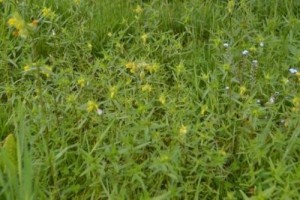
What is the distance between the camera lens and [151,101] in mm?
2479

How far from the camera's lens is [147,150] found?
2.26m

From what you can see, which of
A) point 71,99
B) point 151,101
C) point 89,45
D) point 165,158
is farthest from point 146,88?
point 89,45

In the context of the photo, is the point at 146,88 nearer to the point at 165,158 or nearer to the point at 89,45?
the point at 165,158

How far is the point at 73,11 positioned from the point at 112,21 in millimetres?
243

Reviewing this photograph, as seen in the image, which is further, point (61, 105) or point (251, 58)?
point (251, 58)

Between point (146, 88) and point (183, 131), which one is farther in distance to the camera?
point (146, 88)

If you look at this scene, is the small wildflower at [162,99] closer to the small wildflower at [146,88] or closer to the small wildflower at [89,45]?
the small wildflower at [146,88]

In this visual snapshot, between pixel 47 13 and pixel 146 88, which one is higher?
pixel 47 13

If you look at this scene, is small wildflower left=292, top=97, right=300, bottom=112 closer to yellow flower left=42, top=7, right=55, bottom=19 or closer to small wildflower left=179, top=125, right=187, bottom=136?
small wildflower left=179, top=125, right=187, bottom=136

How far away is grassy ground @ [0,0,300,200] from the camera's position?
2.11m

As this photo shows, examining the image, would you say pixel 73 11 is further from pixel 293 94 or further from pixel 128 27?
pixel 293 94

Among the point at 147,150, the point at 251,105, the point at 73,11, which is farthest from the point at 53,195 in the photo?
the point at 73,11

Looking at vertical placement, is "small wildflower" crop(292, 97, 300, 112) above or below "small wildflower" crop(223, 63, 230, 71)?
below

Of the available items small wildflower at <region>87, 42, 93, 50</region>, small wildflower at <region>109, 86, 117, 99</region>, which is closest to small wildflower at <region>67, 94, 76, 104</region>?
small wildflower at <region>109, 86, 117, 99</region>
